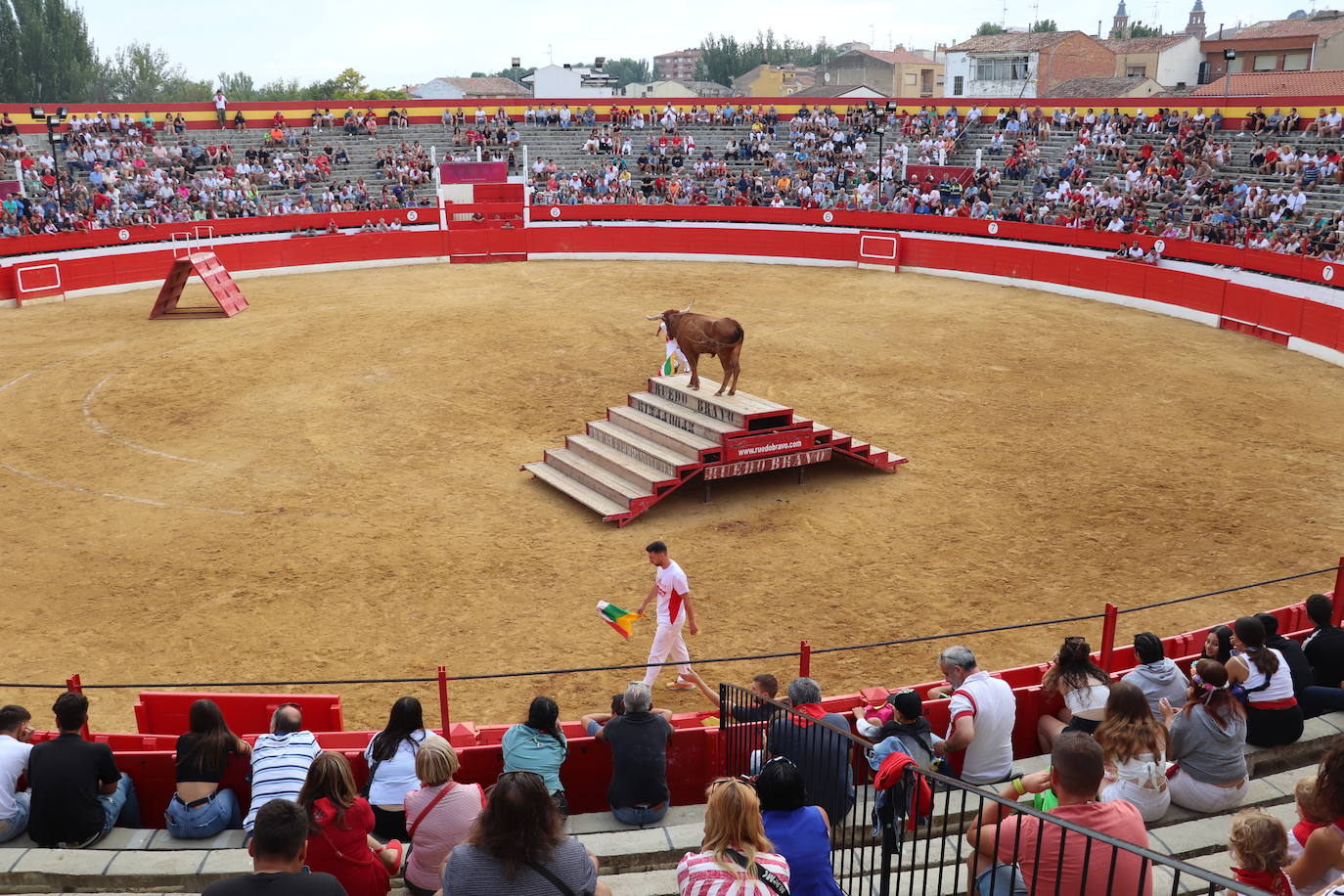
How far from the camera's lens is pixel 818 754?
21.7 feet

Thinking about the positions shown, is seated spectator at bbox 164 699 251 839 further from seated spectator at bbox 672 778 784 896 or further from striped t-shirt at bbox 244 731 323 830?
seated spectator at bbox 672 778 784 896

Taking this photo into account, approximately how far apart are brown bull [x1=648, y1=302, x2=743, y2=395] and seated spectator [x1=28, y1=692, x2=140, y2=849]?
34.1ft

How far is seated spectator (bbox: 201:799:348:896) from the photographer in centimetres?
420

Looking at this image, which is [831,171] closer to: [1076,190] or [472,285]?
[1076,190]

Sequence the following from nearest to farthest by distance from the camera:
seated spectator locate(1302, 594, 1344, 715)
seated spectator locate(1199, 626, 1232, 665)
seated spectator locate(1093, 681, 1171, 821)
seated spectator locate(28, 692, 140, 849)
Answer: seated spectator locate(1093, 681, 1171, 821)
seated spectator locate(28, 692, 140, 849)
seated spectator locate(1199, 626, 1232, 665)
seated spectator locate(1302, 594, 1344, 715)

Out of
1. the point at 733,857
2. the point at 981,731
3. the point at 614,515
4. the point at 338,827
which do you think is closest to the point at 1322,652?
the point at 981,731

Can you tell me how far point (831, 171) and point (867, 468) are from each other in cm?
2679

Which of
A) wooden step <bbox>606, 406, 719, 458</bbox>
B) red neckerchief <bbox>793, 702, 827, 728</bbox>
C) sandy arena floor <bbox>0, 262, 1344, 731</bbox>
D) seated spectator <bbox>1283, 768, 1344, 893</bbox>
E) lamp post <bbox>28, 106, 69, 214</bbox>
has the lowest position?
sandy arena floor <bbox>0, 262, 1344, 731</bbox>

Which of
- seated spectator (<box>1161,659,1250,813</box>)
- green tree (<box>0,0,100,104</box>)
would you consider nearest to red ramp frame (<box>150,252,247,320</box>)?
seated spectator (<box>1161,659,1250,813</box>)

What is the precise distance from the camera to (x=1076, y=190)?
113 feet

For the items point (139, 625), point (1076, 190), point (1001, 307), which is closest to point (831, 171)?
point (1076, 190)

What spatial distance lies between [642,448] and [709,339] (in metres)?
1.94

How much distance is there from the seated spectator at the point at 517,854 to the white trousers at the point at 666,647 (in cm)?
577

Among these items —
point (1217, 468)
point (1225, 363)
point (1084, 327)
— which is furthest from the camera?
point (1084, 327)
